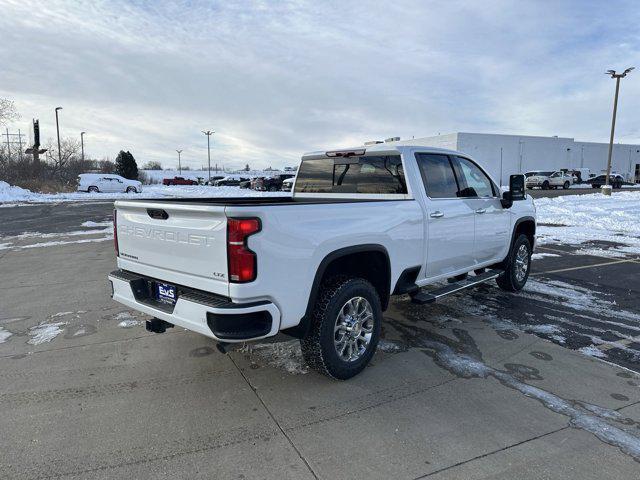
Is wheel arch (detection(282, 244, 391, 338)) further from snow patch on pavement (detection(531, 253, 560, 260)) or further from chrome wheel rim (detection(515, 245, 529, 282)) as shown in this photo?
snow patch on pavement (detection(531, 253, 560, 260))

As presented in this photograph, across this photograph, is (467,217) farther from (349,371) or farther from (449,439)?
(449,439)

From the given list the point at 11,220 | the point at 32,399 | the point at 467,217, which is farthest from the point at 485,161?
the point at 32,399

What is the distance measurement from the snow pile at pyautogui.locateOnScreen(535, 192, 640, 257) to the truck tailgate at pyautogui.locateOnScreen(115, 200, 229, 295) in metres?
9.46

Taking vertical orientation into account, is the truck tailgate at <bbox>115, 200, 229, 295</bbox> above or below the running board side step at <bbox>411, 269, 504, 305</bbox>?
above

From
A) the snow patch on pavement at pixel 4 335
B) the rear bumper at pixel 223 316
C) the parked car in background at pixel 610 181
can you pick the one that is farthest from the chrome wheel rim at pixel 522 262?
the parked car in background at pixel 610 181

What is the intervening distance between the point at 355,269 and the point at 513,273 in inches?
136

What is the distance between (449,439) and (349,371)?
1.03 meters

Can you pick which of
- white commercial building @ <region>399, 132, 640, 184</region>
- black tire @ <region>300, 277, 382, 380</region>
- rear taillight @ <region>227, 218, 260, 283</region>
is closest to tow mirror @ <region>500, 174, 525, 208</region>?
black tire @ <region>300, 277, 382, 380</region>

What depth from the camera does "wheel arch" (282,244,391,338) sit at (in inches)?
135

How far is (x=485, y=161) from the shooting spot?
173ft

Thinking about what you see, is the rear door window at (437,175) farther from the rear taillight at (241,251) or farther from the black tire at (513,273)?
the rear taillight at (241,251)

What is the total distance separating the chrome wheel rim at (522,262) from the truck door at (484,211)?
21.4 inches

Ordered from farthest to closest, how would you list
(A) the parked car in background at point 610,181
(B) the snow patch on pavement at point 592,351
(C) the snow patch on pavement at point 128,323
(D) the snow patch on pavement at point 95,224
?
(A) the parked car in background at point 610,181 < (D) the snow patch on pavement at point 95,224 < (C) the snow patch on pavement at point 128,323 < (B) the snow patch on pavement at point 592,351

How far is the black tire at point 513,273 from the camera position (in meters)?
6.34
